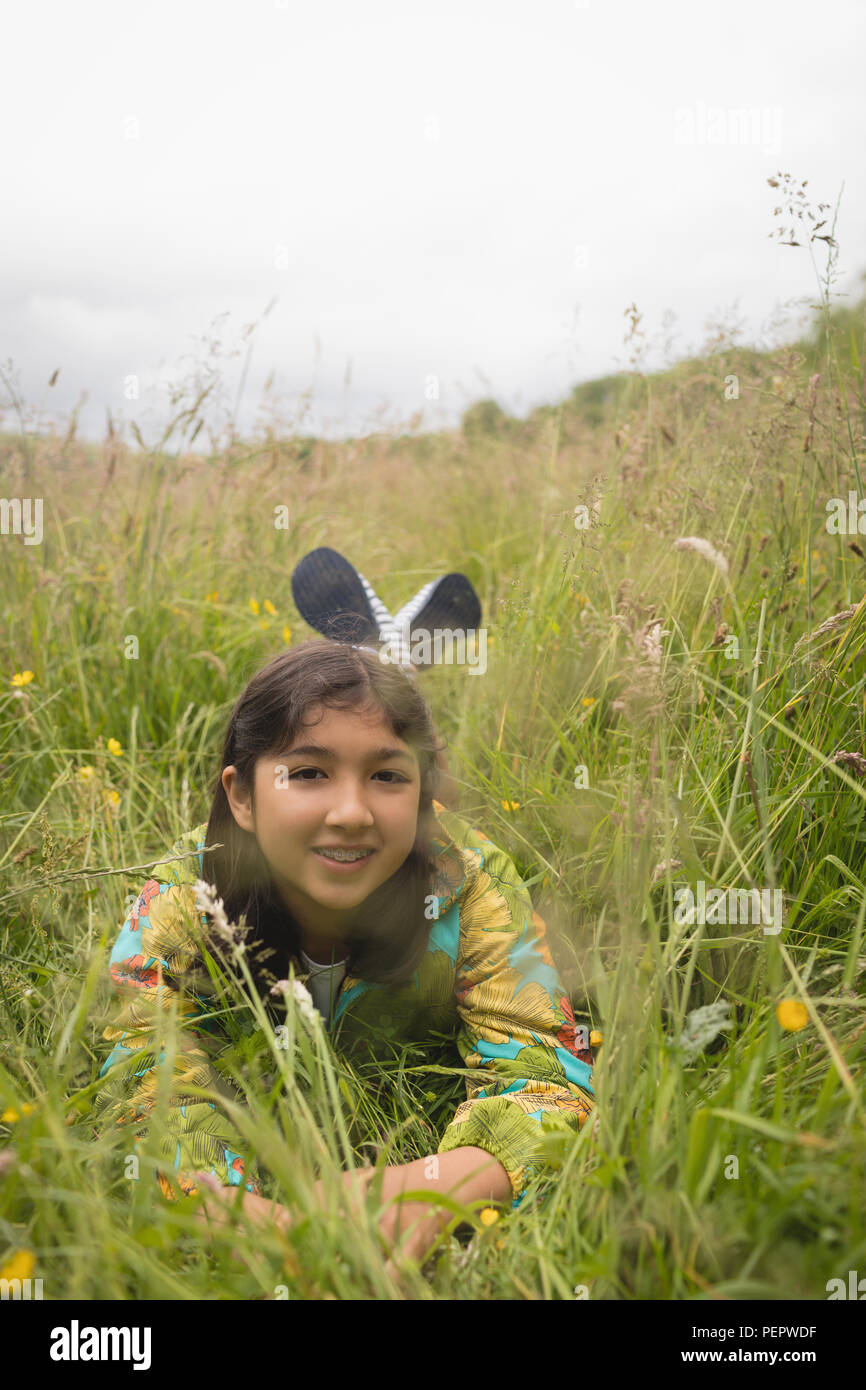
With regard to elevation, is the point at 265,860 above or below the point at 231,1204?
above

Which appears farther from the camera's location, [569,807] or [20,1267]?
[569,807]

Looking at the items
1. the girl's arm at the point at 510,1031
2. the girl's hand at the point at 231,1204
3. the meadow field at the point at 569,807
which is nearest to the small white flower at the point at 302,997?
the meadow field at the point at 569,807

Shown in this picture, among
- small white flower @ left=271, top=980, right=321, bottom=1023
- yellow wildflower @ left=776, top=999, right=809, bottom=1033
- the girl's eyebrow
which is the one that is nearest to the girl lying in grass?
the girl's eyebrow

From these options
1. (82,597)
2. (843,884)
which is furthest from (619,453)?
(82,597)

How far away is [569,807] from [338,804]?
0.62 metres

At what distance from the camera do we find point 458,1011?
1758 millimetres

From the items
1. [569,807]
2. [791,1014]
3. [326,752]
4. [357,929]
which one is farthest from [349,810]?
[791,1014]

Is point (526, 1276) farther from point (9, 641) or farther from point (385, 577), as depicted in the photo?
point (385, 577)

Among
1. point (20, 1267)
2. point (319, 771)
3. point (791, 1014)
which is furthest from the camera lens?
point (319, 771)

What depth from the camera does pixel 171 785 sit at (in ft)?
7.79

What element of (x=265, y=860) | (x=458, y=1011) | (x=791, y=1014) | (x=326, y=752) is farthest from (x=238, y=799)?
(x=791, y=1014)

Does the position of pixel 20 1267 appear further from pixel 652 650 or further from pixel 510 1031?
pixel 652 650

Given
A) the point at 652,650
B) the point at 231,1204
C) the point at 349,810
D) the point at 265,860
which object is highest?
the point at 652,650

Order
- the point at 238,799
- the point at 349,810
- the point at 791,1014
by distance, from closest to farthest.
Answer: the point at 791,1014 < the point at 349,810 < the point at 238,799
